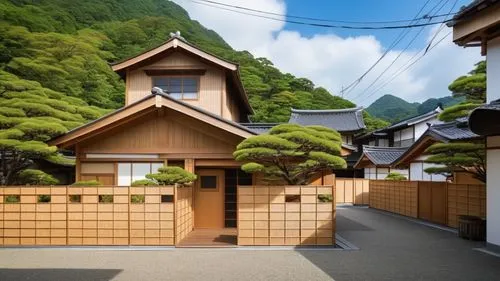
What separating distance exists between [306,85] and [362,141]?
12669 mm

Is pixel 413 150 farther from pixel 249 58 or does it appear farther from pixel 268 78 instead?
pixel 249 58

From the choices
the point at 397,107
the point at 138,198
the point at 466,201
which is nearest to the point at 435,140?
the point at 466,201

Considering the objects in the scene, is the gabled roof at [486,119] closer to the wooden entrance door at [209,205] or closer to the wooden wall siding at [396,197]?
the wooden entrance door at [209,205]

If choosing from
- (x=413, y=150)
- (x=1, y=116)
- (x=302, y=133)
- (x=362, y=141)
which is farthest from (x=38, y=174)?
(x=362, y=141)

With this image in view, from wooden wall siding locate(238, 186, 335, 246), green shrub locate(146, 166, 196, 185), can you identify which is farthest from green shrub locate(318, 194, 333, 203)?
green shrub locate(146, 166, 196, 185)

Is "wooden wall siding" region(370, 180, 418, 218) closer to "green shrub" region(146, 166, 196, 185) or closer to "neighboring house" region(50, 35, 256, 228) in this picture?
"neighboring house" region(50, 35, 256, 228)

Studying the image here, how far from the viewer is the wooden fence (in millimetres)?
12570

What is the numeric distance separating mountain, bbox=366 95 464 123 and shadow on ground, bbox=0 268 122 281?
215 feet

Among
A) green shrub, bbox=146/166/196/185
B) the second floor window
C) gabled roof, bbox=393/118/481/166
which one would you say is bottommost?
green shrub, bbox=146/166/196/185

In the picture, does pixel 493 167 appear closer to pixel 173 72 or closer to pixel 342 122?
pixel 173 72

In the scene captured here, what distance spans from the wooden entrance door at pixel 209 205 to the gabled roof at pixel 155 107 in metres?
2.01

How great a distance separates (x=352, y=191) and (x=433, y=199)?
1102 cm

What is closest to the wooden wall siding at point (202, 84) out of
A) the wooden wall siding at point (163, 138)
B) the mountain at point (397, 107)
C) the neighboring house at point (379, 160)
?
the wooden wall siding at point (163, 138)

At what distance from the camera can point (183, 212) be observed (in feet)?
36.8
